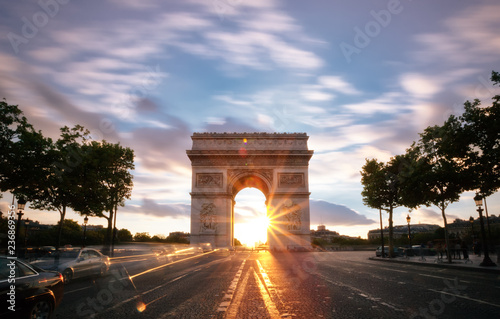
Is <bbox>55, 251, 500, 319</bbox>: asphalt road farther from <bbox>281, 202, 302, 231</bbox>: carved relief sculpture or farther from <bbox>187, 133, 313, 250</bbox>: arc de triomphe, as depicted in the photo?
<bbox>281, 202, 302, 231</bbox>: carved relief sculpture

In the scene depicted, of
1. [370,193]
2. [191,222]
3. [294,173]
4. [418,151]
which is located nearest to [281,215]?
[294,173]

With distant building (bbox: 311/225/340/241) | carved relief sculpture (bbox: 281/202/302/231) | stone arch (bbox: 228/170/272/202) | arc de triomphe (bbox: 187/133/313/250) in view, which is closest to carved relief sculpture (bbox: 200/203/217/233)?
arc de triomphe (bbox: 187/133/313/250)

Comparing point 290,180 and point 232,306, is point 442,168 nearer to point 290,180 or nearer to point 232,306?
point 232,306

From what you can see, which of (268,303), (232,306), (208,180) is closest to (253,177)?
(208,180)

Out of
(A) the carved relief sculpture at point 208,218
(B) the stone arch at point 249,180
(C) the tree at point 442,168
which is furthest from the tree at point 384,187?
(A) the carved relief sculpture at point 208,218

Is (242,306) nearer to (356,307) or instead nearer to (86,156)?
(356,307)

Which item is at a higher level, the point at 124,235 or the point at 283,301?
the point at 283,301
